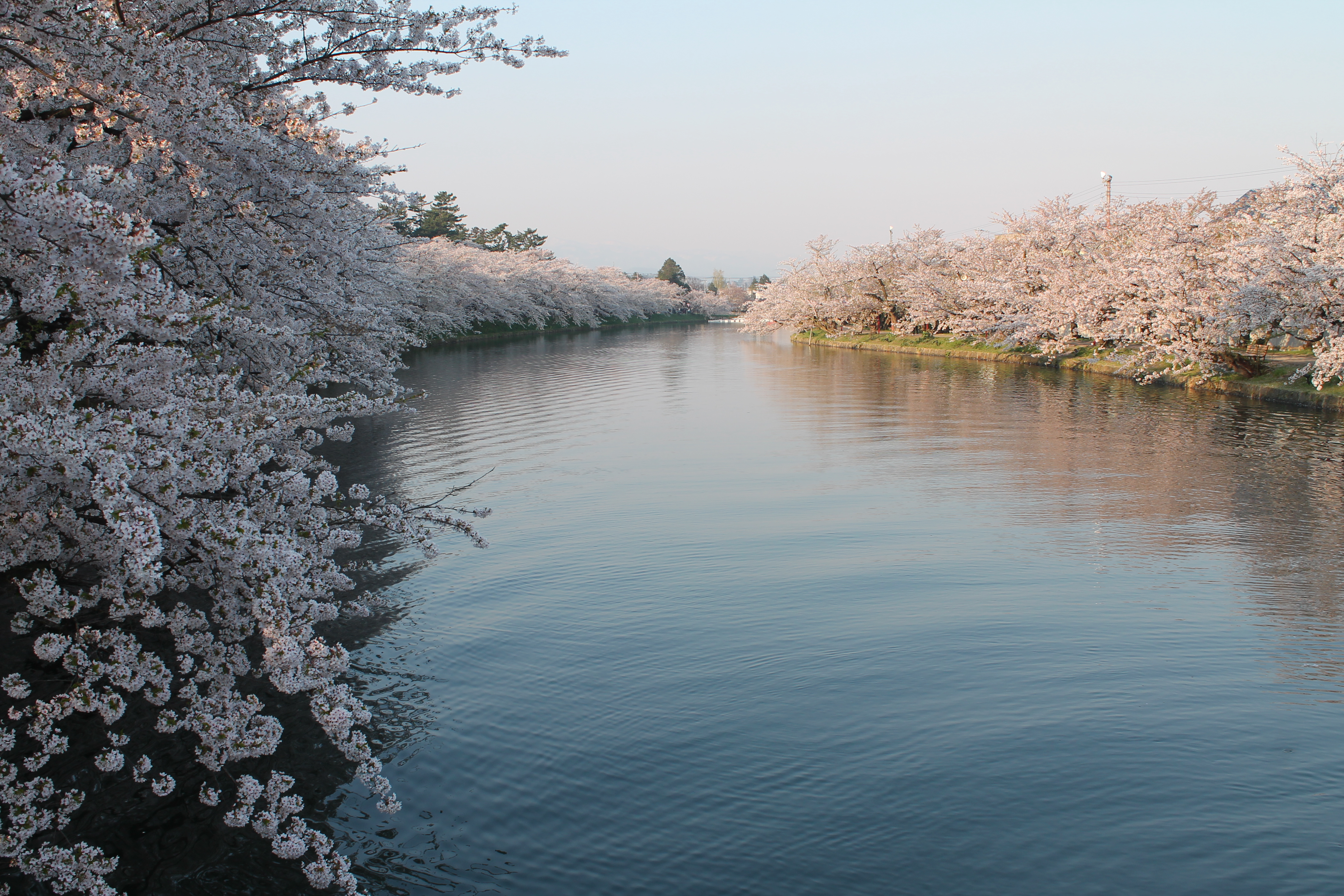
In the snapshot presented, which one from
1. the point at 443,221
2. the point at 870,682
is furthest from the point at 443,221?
the point at 870,682

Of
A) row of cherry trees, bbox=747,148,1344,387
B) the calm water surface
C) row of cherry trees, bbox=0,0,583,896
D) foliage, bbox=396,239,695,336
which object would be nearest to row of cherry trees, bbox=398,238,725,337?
foliage, bbox=396,239,695,336

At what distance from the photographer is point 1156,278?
79.3 feet

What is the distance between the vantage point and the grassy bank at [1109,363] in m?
20.5

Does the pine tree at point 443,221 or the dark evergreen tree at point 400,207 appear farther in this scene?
the pine tree at point 443,221

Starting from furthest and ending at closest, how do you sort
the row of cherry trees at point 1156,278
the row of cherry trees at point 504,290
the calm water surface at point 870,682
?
the row of cherry trees at point 504,290 → the row of cherry trees at point 1156,278 → the calm water surface at point 870,682

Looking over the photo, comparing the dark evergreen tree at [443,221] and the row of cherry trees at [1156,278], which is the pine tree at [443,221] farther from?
the row of cherry trees at [1156,278]

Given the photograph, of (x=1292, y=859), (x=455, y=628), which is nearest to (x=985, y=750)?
(x=1292, y=859)

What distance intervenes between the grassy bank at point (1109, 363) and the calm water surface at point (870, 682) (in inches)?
274

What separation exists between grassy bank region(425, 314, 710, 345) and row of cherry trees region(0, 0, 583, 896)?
21.4 m

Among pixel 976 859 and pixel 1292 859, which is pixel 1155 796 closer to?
pixel 1292 859

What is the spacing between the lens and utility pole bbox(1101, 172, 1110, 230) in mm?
34188

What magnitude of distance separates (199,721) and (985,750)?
4498 millimetres

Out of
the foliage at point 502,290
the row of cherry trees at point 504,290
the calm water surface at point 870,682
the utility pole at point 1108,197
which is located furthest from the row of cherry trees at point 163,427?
the utility pole at point 1108,197

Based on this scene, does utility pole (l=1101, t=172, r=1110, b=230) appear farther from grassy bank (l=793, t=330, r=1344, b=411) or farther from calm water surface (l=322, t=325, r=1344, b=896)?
calm water surface (l=322, t=325, r=1344, b=896)
